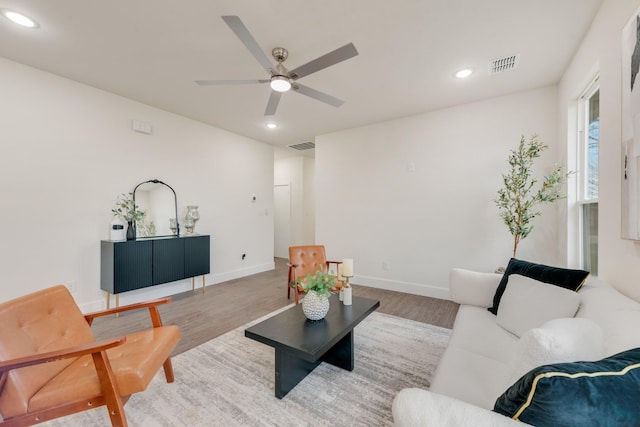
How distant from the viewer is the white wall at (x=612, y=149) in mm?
1426

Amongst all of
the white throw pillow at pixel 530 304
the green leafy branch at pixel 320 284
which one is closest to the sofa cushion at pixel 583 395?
the white throw pillow at pixel 530 304

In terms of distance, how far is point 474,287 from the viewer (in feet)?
6.69

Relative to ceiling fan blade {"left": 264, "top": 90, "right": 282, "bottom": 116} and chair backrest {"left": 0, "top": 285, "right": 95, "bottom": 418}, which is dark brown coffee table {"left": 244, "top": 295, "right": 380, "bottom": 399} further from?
ceiling fan blade {"left": 264, "top": 90, "right": 282, "bottom": 116}

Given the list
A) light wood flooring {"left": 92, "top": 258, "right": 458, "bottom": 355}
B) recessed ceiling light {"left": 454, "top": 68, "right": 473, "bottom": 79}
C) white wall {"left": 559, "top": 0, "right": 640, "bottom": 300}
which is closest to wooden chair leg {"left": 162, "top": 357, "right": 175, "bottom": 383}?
light wood flooring {"left": 92, "top": 258, "right": 458, "bottom": 355}

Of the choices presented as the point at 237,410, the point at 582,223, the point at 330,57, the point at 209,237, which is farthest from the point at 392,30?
the point at 209,237

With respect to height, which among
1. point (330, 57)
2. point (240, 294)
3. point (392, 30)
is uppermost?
point (392, 30)

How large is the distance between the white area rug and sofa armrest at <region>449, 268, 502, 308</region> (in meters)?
0.53

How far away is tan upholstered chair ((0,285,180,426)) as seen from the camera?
3.77ft

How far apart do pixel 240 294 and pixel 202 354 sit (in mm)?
1630

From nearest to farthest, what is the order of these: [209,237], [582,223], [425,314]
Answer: [582,223], [425,314], [209,237]

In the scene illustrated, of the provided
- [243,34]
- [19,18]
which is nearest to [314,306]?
[243,34]

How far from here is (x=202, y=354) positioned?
2125 mm

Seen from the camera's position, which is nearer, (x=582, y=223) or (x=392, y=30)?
(x=392, y=30)

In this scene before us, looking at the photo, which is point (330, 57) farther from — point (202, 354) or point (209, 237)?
point (209, 237)
